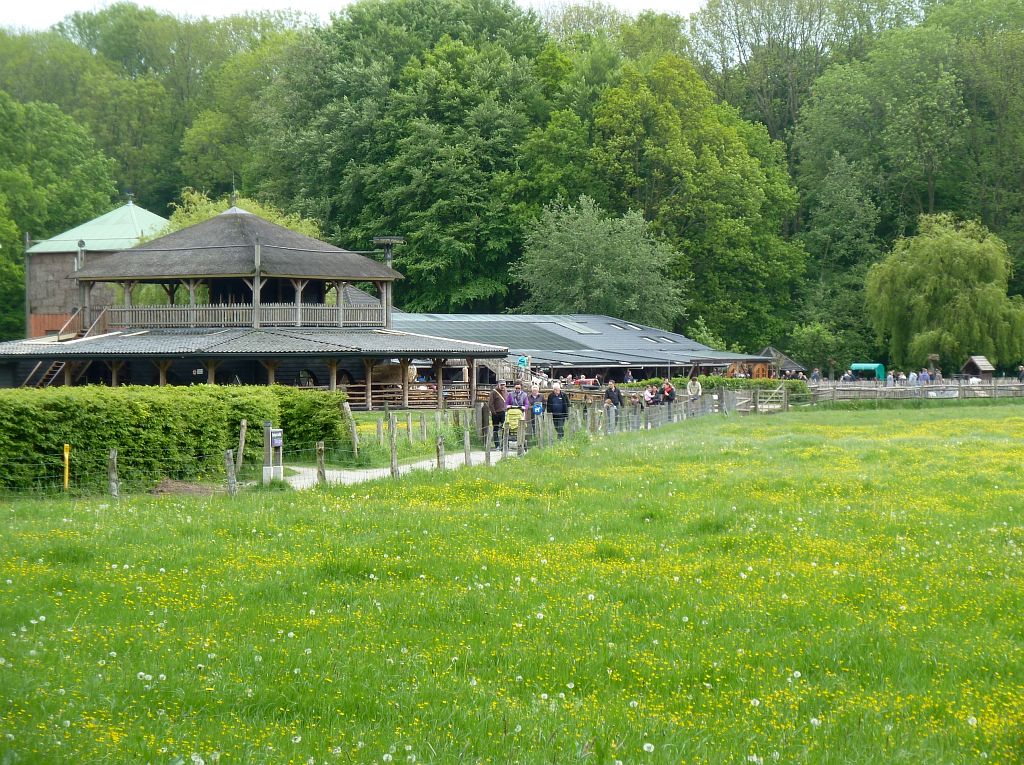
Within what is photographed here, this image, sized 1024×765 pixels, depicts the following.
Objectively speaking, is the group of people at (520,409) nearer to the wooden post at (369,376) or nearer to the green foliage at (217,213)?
the wooden post at (369,376)

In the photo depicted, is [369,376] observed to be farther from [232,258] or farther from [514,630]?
[514,630]

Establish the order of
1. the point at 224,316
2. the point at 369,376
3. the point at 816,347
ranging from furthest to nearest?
1. the point at 816,347
2. the point at 224,316
3. the point at 369,376

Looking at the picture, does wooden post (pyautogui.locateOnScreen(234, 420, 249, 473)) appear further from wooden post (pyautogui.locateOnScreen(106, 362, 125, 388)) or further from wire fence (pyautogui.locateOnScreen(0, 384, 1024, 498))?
wooden post (pyautogui.locateOnScreen(106, 362, 125, 388))

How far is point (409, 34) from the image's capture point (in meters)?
90.3

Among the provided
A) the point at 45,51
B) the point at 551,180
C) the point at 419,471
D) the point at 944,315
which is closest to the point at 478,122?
the point at 551,180

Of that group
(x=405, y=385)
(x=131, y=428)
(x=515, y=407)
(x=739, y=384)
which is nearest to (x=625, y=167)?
(x=739, y=384)

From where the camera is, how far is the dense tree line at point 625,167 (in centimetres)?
8150

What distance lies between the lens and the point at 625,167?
277 feet

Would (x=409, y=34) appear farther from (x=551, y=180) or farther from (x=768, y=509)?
(x=768, y=509)

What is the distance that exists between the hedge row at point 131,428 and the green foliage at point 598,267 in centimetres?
5002

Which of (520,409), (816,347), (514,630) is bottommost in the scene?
(514,630)

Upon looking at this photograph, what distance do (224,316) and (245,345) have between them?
6.06 meters

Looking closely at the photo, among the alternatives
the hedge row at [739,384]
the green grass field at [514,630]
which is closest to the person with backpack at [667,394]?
the hedge row at [739,384]

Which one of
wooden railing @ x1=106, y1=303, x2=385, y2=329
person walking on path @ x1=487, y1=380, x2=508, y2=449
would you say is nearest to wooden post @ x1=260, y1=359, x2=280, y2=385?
wooden railing @ x1=106, y1=303, x2=385, y2=329
